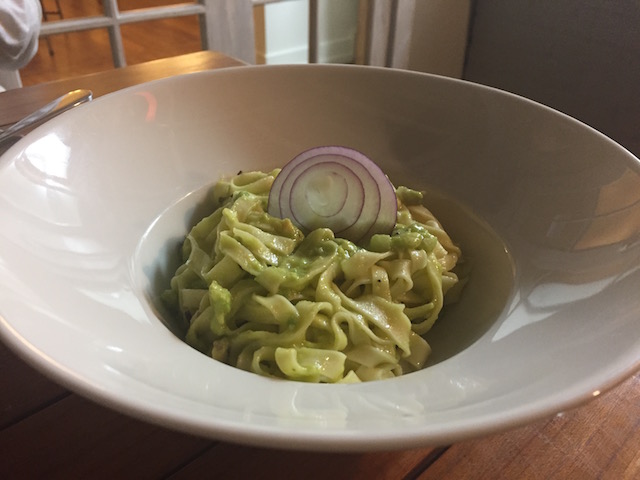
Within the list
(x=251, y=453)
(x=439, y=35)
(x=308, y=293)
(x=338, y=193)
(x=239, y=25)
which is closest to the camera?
(x=251, y=453)

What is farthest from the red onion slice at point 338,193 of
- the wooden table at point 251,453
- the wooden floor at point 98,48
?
the wooden floor at point 98,48

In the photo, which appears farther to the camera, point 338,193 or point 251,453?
point 338,193

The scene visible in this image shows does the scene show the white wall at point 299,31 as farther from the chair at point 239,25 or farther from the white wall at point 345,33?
the chair at point 239,25

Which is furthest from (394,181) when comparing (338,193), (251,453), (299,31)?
(299,31)

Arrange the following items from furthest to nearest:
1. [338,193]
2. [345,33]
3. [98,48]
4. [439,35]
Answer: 1. [98,48]
2. [345,33]
3. [439,35]
4. [338,193]

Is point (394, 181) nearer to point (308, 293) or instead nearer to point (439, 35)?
point (308, 293)

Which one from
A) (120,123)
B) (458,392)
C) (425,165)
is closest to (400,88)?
(425,165)
